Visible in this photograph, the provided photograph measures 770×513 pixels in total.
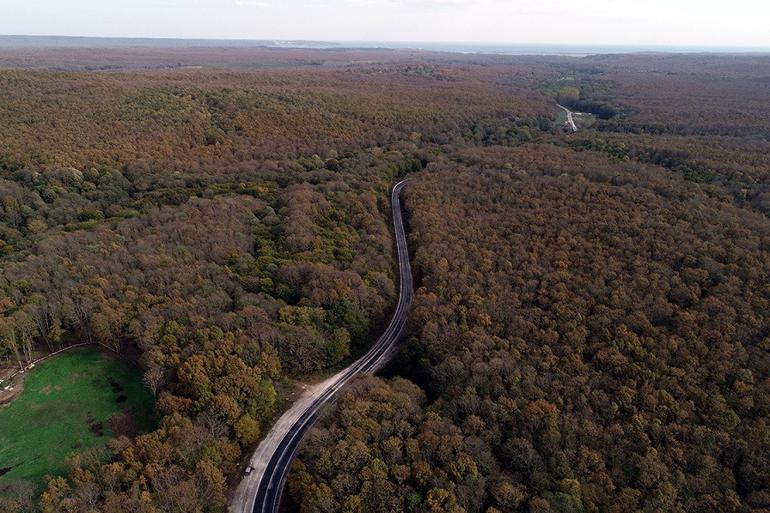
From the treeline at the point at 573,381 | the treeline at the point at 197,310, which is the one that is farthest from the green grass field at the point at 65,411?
the treeline at the point at 573,381

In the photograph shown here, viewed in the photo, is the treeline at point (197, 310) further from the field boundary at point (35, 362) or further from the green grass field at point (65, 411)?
the green grass field at point (65, 411)

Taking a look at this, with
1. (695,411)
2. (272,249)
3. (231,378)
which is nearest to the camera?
(695,411)

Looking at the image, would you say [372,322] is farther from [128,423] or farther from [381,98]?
[381,98]

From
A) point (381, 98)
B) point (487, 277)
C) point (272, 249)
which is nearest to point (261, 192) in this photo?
point (272, 249)

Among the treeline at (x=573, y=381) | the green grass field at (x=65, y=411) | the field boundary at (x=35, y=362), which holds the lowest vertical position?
the green grass field at (x=65, y=411)

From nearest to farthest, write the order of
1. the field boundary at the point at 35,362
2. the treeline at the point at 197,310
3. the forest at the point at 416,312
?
1. the forest at the point at 416,312
2. the treeline at the point at 197,310
3. the field boundary at the point at 35,362

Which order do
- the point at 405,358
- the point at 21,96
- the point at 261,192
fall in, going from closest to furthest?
the point at 405,358, the point at 261,192, the point at 21,96
